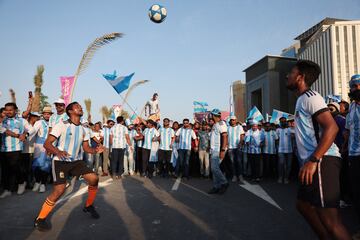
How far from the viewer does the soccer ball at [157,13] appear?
37.6ft

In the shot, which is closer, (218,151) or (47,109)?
(218,151)

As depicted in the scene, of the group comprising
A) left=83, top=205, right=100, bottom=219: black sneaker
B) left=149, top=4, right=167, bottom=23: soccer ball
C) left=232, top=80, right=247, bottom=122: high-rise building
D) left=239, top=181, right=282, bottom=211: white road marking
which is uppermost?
left=232, top=80, right=247, bottom=122: high-rise building

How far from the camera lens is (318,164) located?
2.67 m

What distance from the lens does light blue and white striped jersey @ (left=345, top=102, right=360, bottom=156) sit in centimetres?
431

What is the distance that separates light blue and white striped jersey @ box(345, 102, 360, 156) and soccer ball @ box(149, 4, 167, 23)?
855cm

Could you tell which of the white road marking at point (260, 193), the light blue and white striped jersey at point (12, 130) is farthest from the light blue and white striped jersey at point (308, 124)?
the light blue and white striped jersey at point (12, 130)

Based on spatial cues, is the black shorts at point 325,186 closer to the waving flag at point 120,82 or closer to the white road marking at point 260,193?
the white road marking at point 260,193

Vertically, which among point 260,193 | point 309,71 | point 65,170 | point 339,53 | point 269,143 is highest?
point 339,53

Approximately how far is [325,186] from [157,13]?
10.2 meters

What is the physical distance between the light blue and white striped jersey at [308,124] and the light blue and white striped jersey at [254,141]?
7589mm

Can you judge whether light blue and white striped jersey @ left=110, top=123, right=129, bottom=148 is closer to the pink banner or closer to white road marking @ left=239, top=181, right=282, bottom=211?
the pink banner

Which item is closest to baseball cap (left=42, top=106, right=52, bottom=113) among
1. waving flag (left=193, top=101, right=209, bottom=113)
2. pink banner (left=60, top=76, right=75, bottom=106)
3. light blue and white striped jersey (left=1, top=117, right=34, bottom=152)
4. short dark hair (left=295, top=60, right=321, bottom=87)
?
light blue and white striped jersey (left=1, top=117, right=34, bottom=152)

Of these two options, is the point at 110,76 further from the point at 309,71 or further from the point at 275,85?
the point at 275,85

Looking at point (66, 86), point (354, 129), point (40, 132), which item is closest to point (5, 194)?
point (40, 132)
